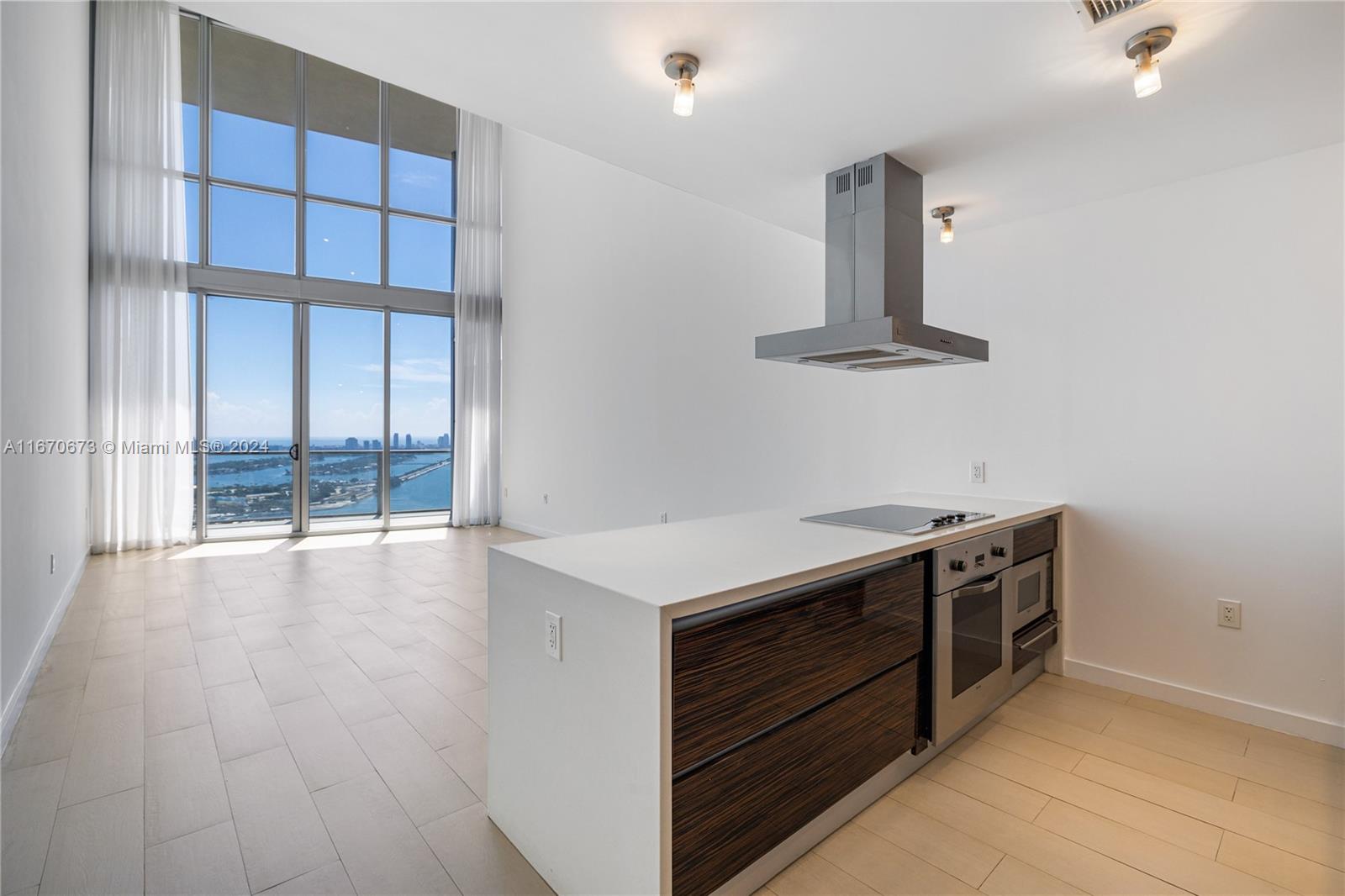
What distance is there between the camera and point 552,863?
159 cm

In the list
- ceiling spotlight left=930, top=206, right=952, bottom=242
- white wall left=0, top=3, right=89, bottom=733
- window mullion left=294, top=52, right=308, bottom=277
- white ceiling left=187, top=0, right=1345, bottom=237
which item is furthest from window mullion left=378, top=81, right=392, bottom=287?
ceiling spotlight left=930, top=206, right=952, bottom=242

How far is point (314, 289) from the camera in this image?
22.1 ft

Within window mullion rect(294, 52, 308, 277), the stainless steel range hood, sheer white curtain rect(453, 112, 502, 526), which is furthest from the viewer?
sheer white curtain rect(453, 112, 502, 526)

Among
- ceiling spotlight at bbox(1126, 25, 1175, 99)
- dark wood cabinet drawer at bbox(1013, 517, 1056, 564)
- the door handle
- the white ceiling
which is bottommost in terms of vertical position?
the door handle

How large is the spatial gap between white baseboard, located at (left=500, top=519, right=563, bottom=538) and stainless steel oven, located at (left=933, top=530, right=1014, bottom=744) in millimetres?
4565

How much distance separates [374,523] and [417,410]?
1.39 m

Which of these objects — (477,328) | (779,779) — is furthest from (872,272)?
(477,328)

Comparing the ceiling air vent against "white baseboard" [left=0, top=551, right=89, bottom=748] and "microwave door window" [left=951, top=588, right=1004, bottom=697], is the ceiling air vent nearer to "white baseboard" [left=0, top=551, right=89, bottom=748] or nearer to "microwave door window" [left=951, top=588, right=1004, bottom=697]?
"microwave door window" [left=951, top=588, right=1004, bottom=697]

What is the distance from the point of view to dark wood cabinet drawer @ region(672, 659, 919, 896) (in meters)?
1.35

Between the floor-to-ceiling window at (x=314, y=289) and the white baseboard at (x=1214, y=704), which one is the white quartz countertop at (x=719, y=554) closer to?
the white baseboard at (x=1214, y=704)

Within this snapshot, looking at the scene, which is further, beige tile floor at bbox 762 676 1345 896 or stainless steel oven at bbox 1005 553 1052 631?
stainless steel oven at bbox 1005 553 1052 631

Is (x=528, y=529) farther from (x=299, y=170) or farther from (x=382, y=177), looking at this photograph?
(x=299, y=170)

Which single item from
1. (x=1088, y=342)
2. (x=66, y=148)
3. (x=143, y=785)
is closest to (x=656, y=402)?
(x=1088, y=342)

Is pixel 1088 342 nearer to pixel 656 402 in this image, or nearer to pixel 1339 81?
pixel 1339 81
